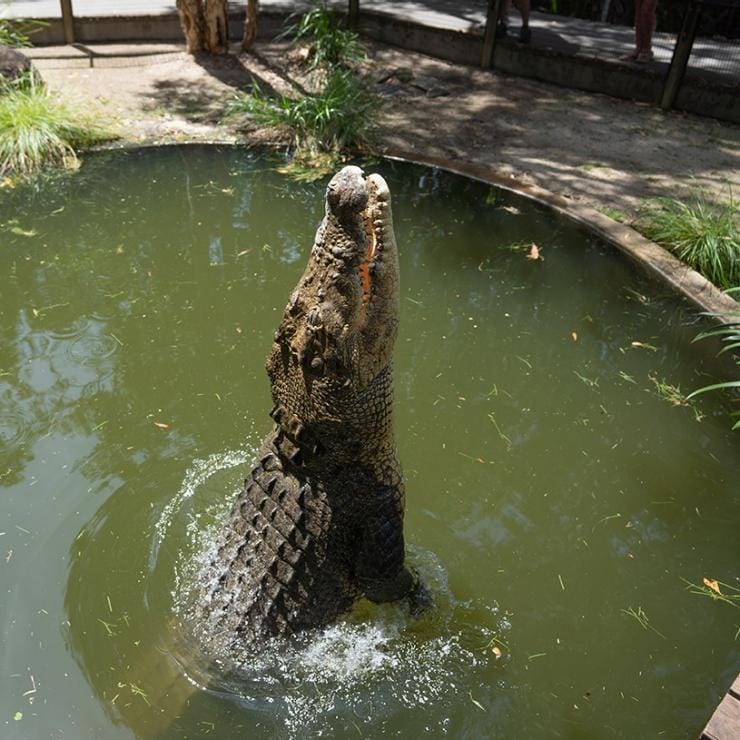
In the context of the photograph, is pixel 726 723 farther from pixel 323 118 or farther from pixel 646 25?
pixel 646 25

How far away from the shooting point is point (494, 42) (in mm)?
10008

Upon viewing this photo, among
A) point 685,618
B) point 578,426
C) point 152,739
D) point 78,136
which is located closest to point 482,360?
point 578,426

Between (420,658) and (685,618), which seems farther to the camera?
(685,618)

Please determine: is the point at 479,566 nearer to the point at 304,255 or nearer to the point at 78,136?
the point at 304,255

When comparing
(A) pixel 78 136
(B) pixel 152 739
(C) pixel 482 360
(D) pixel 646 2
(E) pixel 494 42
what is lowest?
(B) pixel 152 739

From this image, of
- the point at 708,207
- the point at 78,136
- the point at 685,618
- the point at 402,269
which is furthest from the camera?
the point at 78,136

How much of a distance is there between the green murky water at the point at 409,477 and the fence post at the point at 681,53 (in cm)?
370

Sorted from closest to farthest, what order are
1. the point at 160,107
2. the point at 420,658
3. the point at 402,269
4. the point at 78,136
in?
the point at 420,658
the point at 402,269
the point at 78,136
the point at 160,107

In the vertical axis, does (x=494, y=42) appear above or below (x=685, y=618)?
above

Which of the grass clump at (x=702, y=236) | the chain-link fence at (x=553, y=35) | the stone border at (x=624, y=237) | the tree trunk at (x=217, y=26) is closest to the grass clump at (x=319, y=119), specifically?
the stone border at (x=624, y=237)

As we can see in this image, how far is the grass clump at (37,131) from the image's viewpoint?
6691 millimetres

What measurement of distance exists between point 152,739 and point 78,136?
6.17m

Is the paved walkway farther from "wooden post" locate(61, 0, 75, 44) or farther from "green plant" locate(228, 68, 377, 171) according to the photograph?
"green plant" locate(228, 68, 377, 171)

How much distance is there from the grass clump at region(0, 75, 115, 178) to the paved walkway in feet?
11.4
